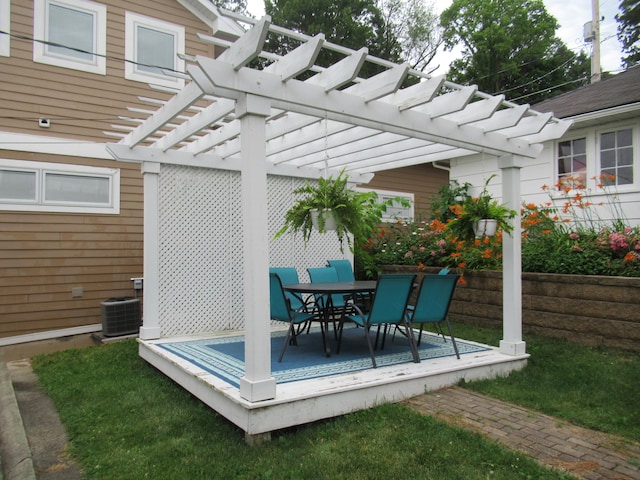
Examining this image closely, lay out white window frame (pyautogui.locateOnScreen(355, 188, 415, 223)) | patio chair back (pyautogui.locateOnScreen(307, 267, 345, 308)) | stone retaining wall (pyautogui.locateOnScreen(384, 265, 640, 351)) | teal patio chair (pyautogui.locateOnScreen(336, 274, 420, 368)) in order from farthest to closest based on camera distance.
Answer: white window frame (pyautogui.locateOnScreen(355, 188, 415, 223)) < patio chair back (pyautogui.locateOnScreen(307, 267, 345, 308)) < stone retaining wall (pyautogui.locateOnScreen(384, 265, 640, 351)) < teal patio chair (pyautogui.locateOnScreen(336, 274, 420, 368))

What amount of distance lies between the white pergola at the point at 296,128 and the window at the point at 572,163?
10.5 ft

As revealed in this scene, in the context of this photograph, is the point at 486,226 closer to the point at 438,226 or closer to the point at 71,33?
the point at 438,226

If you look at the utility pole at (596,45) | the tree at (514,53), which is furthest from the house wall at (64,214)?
the tree at (514,53)

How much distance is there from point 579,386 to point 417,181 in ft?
26.3

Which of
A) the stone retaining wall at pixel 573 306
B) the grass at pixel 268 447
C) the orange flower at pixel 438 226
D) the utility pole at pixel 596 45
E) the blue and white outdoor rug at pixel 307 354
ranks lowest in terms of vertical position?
the grass at pixel 268 447

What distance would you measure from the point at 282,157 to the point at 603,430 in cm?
436

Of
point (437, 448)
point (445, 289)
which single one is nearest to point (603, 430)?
point (437, 448)

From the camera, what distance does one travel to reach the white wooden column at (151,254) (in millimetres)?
5609

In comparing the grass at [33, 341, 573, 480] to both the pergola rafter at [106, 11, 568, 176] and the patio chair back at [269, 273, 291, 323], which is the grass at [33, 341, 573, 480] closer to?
the patio chair back at [269, 273, 291, 323]

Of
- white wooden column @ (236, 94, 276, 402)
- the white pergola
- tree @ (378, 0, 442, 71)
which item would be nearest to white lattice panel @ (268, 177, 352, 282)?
the white pergola

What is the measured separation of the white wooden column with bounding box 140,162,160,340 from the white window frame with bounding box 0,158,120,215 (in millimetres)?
1887

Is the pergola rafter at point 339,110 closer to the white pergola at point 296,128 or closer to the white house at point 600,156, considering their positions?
the white pergola at point 296,128

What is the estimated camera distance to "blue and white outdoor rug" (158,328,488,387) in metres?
4.00

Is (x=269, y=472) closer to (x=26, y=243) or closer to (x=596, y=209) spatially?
(x=26, y=243)
